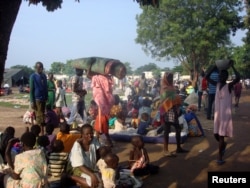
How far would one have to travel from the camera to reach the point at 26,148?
4.40 metres

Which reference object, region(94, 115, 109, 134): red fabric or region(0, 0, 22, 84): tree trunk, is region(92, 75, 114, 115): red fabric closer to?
region(94, 115, 109, 134): red fabric

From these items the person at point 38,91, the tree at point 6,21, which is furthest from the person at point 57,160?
the person at point 38,91

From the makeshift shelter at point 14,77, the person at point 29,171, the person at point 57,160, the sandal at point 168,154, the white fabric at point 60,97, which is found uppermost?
the makeshift shelter at point 14,77

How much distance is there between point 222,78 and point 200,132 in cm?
322

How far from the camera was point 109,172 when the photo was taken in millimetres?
4566

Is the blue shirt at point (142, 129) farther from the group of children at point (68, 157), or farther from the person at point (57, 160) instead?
the person at point (57, 160)

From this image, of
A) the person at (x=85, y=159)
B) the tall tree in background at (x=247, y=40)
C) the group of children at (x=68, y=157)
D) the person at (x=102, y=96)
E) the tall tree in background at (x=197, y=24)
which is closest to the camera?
the person at (x=85, y=159)

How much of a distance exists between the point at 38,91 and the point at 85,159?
3.59 meters

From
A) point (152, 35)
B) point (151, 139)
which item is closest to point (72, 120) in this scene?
point (151, 139)

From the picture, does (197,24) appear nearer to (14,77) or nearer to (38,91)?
(14,77)

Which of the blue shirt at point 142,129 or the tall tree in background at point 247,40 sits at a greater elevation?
the tall tree in background at point 247,40

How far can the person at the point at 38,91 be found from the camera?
7.96 metres

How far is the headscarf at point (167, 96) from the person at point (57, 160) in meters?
2.29

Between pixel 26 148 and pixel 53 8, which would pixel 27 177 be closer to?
pixel 26 148
